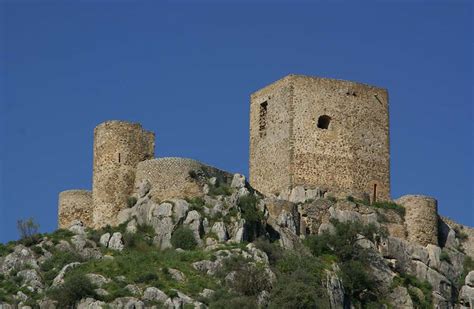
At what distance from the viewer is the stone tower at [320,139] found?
239ft

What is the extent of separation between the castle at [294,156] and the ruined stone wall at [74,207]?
0.04 m

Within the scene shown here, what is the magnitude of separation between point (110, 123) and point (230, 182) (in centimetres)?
579

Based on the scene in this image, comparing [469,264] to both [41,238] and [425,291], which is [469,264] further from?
[41,238]

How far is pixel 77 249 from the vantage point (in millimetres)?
65812

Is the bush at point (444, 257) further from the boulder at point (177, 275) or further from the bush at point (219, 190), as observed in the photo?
the boulder at point (177, 275)

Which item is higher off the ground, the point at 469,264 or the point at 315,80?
the point at 315,80

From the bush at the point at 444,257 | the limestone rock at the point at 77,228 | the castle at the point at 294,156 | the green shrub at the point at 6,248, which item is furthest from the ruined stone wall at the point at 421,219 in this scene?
the green shrub at the point at 6,248

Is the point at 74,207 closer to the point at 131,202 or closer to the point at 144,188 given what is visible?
the point at 131,202

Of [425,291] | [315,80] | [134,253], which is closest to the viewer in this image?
[134,253]

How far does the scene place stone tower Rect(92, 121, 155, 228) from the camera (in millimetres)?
69562

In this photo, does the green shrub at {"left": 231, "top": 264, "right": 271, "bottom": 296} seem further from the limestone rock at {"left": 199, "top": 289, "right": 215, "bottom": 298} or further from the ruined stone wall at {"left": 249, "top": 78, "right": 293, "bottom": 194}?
the ruined stone wall at {"left": 249, "top": 78, "right": 293, "bottom": 194}

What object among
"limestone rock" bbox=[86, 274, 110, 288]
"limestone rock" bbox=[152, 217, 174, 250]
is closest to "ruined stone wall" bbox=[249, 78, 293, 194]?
"limestone rock" bbox=[152, 217, 174, 250]

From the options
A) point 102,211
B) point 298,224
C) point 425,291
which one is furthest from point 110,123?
point 425,291

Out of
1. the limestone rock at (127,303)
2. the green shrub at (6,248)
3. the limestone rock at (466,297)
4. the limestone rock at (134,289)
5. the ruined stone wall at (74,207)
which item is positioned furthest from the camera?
the limestone rock at (466,297)
